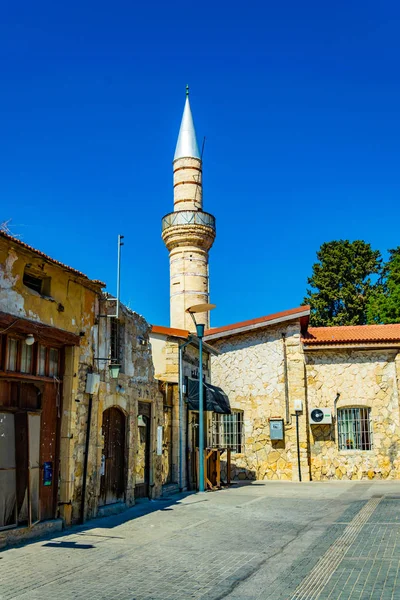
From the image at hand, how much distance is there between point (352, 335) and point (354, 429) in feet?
11.4

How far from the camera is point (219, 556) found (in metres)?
8.59

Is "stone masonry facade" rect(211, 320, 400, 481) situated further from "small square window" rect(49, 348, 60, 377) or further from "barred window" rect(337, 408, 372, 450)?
"small square window" rect(49, 348, 60, 377)

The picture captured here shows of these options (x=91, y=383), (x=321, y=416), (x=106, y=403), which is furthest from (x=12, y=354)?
(x=321, y=416)

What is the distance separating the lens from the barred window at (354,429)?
22.2 meters

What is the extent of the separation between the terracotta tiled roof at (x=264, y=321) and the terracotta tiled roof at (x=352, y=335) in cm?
104

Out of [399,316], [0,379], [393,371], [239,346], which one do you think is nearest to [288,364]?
[239,346]

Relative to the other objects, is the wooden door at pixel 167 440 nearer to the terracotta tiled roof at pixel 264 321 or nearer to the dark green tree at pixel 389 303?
the terracotta tiled roof at pixel 264 321

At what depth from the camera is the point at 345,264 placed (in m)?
40.1


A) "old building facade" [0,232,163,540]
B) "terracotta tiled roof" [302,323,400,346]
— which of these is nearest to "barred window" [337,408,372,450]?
"terracotta tiled roof" [302,323,400,346]

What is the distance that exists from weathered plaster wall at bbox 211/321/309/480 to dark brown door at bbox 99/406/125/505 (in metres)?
9.78

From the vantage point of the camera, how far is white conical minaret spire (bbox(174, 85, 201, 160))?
121 feet

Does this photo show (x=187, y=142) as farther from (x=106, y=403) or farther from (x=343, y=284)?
(x=106, y=403)

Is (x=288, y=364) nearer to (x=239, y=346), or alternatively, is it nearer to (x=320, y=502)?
(x=239, y=346)

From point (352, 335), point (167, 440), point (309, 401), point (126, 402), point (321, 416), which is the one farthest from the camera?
point (352, 335)
